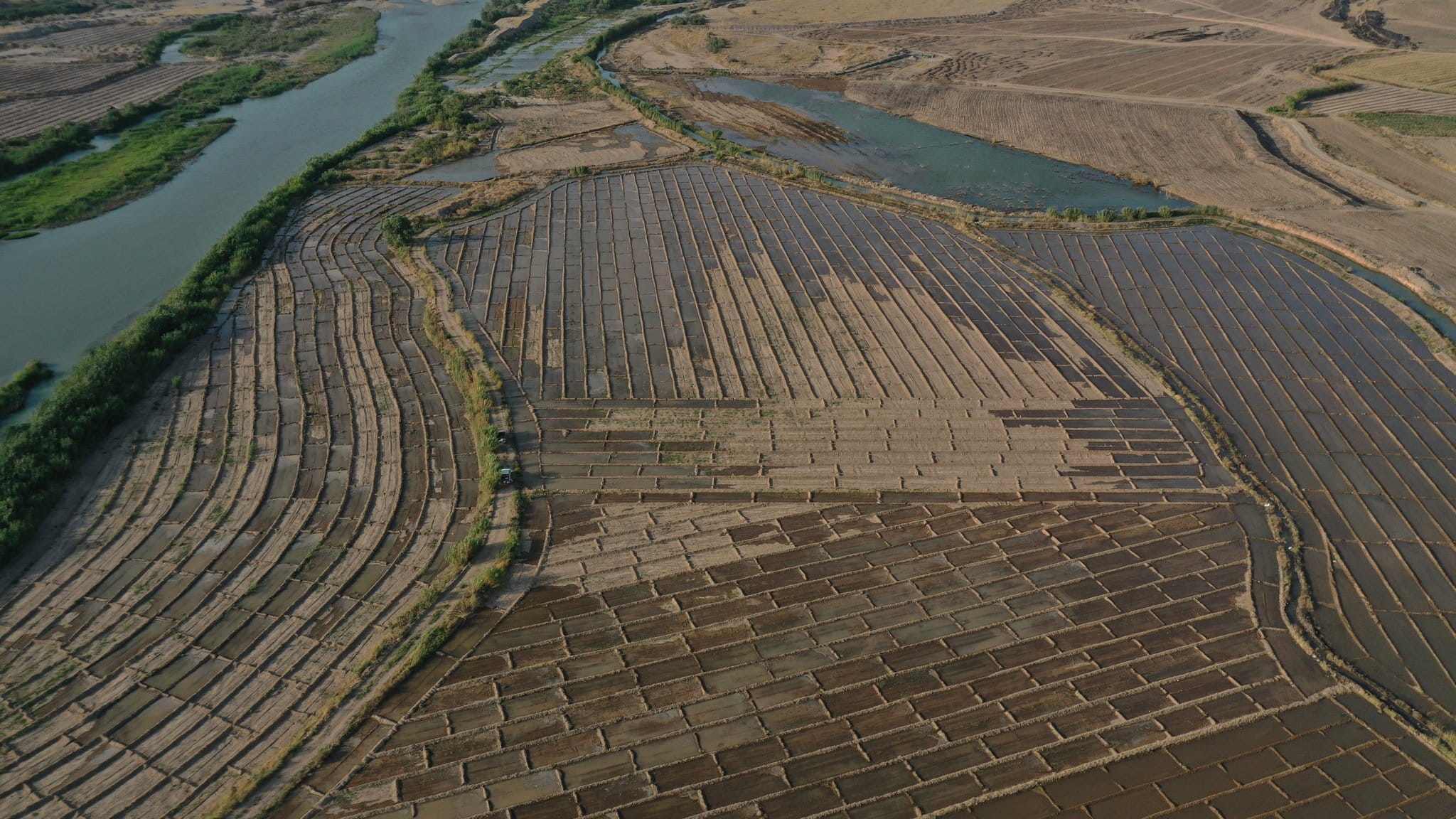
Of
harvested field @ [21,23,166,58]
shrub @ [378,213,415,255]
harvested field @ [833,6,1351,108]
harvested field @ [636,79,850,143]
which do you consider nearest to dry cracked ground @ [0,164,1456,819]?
shrub @ [378,213,415,255]

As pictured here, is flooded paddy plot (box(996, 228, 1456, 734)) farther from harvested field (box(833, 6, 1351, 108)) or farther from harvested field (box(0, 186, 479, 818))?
harvested field (box(833, 6, 1351, 108))

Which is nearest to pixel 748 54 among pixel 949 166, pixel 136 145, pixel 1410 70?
pixel 949 166

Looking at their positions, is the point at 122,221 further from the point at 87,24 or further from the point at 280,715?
the point at 87,24

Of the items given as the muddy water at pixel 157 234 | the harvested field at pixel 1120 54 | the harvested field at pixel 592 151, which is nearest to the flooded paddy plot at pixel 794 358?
the harvested field at pixel 592 151

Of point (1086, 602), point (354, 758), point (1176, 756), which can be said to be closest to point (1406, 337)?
point (1086, 602)

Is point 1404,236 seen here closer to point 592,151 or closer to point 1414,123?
point 1414,123

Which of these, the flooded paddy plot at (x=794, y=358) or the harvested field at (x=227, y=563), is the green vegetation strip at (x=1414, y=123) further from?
the harvested field at (x=227, y=563)
